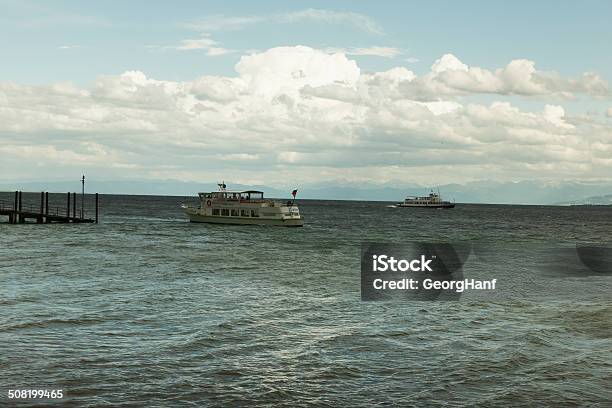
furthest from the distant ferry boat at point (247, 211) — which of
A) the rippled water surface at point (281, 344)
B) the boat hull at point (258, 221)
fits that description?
the rippled water surface at point (281, 344)

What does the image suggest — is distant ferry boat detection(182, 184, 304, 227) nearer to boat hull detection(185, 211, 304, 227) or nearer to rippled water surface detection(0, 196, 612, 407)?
boat hull detection(185, 211, 304, 227)

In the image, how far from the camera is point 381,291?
31.3 m

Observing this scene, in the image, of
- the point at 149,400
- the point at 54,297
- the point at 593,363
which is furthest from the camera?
the point at 54,297

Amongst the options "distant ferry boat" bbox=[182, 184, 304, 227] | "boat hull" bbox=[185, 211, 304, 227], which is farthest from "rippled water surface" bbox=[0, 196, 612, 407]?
"distant ferry boat" bbox=[182, 184, 304, 227]

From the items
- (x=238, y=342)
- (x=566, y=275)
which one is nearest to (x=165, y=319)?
(x=238, y=342)

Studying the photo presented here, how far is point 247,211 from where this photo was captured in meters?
93.1

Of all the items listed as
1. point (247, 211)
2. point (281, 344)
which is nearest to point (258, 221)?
point (247, 211)

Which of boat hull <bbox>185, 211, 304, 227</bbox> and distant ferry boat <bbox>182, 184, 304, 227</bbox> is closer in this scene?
boat hull <bbox>185, 211, 304, 227</bbox>

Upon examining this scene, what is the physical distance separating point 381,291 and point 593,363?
14.3 metres

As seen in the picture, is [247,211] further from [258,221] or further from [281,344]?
[281,344]

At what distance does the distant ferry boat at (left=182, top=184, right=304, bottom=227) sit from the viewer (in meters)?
92.1

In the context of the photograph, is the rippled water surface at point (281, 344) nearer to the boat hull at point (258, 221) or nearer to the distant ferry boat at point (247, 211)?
the boat hull at point (258, 221)

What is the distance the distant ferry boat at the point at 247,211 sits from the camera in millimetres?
92125

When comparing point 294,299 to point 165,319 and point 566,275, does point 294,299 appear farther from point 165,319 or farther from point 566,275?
point 566,275
